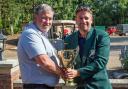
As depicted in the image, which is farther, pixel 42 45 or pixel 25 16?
pixel 25 16

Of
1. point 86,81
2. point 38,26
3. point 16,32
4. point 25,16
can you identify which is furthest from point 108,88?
point 16,32

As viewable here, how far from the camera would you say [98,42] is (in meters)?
4.55

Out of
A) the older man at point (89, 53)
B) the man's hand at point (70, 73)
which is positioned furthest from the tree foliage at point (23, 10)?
the man's hand at point (70, 73)

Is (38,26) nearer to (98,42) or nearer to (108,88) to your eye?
(98,42)

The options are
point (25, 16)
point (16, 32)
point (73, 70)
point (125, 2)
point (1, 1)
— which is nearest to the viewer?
point (73, 70)

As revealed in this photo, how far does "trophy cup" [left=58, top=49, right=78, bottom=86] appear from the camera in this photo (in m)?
4.45

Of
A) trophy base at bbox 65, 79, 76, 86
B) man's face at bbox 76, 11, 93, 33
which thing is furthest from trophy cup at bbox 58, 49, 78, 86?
man's face at bbox 76, 11, 93, 33

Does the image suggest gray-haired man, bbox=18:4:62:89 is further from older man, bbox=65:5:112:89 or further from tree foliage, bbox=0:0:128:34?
tree foliage, bbox=0:0:128:34

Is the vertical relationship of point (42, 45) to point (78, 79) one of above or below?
above

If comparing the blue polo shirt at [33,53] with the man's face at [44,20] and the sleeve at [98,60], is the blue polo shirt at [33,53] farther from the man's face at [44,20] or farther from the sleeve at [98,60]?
the sleeve at [98,60]

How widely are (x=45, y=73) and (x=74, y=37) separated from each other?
51 centimetres

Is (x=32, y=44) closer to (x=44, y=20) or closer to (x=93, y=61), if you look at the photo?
(x=44, y=20)

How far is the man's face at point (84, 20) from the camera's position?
4500 mm

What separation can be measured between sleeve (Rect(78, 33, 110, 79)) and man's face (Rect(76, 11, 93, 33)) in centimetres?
17
